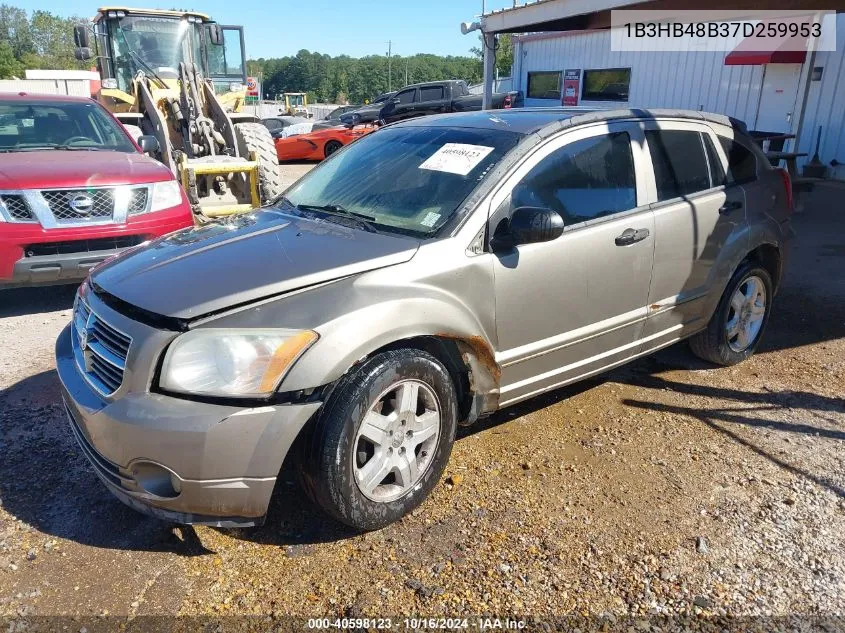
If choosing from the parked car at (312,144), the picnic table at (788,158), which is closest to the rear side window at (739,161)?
the picnic table at (788,158)

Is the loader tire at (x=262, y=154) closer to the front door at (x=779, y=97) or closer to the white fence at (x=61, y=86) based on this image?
the front door at (x=779, y=97)

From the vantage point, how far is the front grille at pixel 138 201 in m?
5.55

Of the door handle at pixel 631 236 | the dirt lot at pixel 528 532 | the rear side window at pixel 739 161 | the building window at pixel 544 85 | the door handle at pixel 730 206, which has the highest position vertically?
the building window at pixel 544 85

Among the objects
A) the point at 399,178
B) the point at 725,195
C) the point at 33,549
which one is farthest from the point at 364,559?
the point at 725,195

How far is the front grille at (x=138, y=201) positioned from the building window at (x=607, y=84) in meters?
15.1

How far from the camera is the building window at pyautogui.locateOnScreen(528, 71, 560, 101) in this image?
21219 mm

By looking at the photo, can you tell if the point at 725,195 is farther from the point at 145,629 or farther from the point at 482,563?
the point at 145,629

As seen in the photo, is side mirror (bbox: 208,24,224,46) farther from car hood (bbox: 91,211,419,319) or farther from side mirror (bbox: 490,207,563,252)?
side mirror (bbox: 490,207,563,252)

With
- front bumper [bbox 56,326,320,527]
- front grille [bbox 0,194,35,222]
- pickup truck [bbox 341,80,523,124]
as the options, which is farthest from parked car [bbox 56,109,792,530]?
pickup truck [bbox 341,80,523,124]

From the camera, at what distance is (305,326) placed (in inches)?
96.1

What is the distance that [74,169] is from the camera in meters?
5.45

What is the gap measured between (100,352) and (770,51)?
14.0m

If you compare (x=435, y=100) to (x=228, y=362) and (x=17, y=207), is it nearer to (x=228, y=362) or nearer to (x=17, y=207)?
(x=17, y=207)

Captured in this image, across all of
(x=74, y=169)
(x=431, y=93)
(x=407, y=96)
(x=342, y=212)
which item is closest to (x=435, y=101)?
(x=431, y=93)
